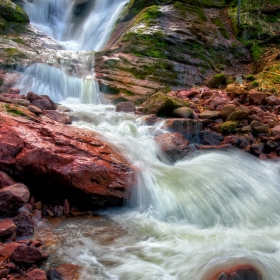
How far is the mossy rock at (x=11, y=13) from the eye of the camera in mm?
16047

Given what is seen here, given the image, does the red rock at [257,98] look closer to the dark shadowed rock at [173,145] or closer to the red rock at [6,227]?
the dark shadowed rock at [173,145]

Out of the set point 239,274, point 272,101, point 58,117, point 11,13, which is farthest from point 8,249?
point 11,13

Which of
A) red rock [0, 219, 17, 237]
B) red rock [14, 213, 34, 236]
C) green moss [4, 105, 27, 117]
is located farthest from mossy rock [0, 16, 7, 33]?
red rock [0, 219, 17, 237]

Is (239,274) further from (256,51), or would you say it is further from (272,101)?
(256,51)

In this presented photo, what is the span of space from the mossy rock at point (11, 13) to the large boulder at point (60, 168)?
13061 mm

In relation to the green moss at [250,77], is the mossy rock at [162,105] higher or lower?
lower

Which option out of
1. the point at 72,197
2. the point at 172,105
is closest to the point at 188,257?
the point at 72,197

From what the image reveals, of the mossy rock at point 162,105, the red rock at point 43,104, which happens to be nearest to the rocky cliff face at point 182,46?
the mossy rock at point 162,105

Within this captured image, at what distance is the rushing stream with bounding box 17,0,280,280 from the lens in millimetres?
3631

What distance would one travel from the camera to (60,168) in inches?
192

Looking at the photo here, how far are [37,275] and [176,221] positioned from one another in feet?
8.40

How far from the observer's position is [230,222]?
5039mm

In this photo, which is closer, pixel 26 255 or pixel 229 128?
pixel 26 255

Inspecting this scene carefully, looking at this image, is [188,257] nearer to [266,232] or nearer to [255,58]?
[266,232]
